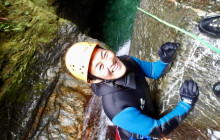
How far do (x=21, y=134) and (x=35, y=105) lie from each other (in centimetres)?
61

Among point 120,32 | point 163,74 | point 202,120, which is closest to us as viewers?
point 202,120

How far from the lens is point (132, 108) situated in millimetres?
2244

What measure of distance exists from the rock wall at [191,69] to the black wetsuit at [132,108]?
354 mm

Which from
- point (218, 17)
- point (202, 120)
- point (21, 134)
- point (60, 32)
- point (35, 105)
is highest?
point (218, 17)

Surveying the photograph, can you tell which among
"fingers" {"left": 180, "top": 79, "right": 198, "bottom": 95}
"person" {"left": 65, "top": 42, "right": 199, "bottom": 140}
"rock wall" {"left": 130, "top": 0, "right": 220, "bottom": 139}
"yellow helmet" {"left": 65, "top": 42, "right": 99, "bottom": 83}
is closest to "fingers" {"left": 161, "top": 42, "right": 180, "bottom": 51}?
"person" {"left": 65, "top": 42, "right": 199, "bottom": 140}

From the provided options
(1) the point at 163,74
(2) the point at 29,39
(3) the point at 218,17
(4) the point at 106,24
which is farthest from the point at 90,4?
(3) the point at 218,17

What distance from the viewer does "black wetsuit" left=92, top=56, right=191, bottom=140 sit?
2.19 meters

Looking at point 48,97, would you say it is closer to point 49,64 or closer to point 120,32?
point 49,64

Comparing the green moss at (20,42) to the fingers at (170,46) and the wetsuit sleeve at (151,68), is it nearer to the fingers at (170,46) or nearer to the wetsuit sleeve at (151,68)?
the wetsuit sleeve at (151,68)

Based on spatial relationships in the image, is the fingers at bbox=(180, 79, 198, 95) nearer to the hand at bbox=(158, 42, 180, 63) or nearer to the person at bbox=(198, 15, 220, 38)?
the hand at bbox=(158, 42, 180, 63)

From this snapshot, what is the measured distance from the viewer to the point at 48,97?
3891mm

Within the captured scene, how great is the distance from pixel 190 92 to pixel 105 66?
135 centimetres

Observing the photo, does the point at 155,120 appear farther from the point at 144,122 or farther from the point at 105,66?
the point at 105,66

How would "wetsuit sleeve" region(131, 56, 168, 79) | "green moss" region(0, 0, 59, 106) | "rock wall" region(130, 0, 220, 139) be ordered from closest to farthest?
"rock wall" region(130, 0, 220, 139)
"wetsuit sleeve" region(131, 56, 168, 79)
"green moss" region(0, 0, 59, 106)
